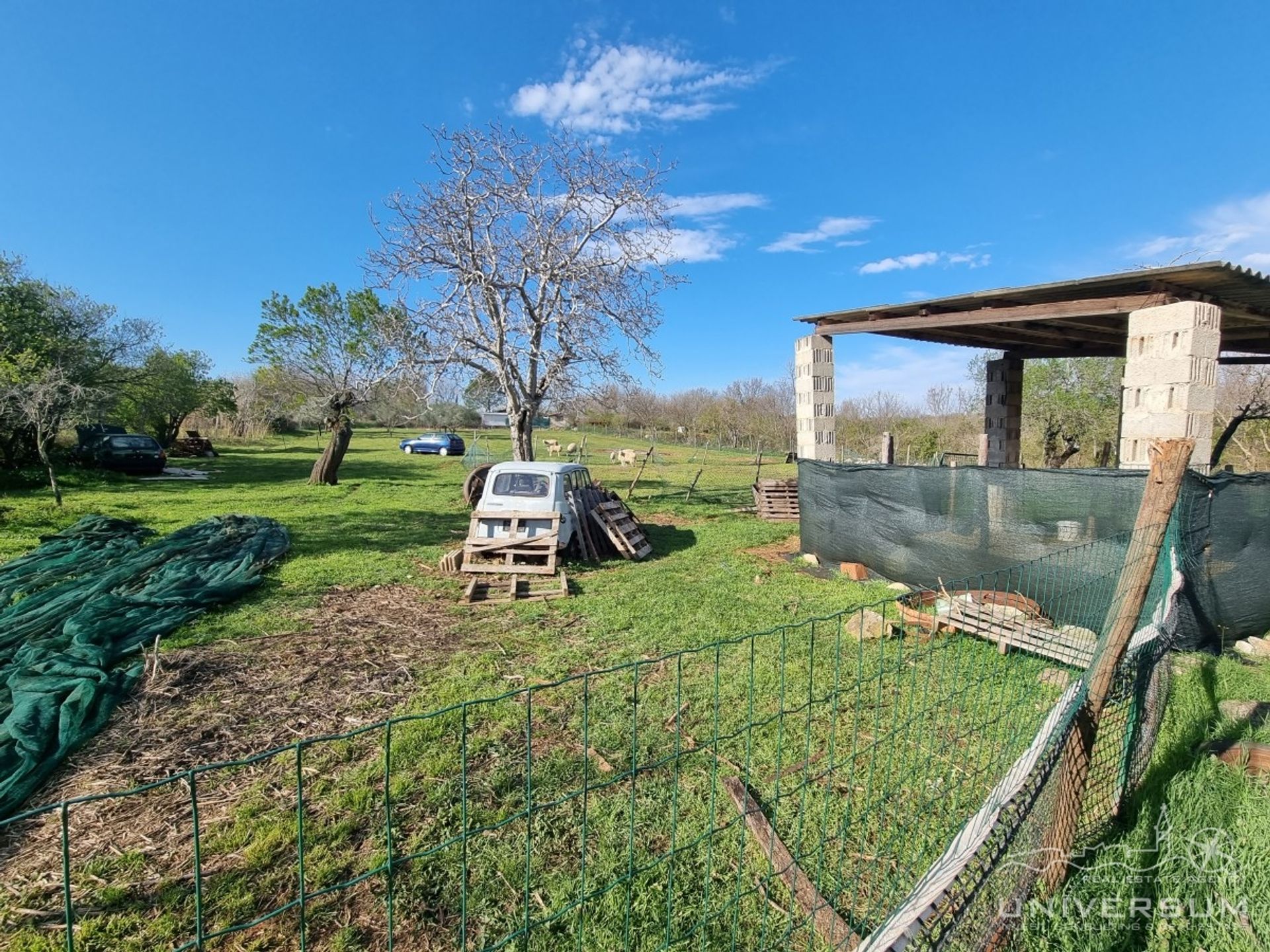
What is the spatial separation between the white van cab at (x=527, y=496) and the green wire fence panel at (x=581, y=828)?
14.5ft

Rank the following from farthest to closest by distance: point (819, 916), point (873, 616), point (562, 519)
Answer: point (562, 519) < point (873, 616) < point (819, 916)

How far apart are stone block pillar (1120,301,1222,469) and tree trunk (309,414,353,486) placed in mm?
19546

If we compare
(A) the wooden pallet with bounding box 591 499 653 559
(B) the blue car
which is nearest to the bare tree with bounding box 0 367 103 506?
(A) the wooden pallet with bounding box 591 499 653 559

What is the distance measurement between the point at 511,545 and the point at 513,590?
992 mm

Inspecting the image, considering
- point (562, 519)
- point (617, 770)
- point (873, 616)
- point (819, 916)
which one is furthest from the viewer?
point (562, 519)

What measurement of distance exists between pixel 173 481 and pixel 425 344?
36.7ft

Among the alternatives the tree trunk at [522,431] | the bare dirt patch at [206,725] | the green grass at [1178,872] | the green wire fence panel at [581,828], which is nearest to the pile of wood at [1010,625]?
the green wire fence panel at [581,828]

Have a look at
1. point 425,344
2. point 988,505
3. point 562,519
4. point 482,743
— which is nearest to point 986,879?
point 482,743

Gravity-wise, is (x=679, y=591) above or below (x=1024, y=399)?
below

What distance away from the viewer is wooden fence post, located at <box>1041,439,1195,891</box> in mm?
2553

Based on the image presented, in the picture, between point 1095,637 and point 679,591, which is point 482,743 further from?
point 1095,637

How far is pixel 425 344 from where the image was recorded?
1461 centimetres

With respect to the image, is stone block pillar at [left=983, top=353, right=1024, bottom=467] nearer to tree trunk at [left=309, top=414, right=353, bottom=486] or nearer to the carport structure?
the carport structure

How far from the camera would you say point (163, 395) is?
2570 centimetres
